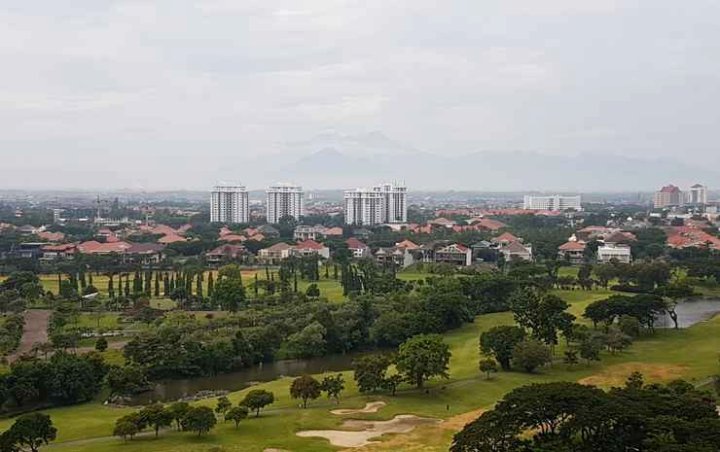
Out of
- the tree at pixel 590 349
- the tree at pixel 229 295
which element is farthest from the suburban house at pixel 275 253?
the tree at pixel 590 349

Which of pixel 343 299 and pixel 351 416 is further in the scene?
pixel 343 299

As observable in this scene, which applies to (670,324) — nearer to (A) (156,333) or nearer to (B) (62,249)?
(A) (156,333)

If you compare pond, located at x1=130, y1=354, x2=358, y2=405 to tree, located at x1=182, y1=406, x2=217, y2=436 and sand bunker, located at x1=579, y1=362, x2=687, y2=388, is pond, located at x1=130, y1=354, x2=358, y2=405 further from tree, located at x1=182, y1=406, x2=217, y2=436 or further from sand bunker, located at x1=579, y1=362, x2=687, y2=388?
sand bunker, located at x1=579, y1=362, x2=687, y2=388

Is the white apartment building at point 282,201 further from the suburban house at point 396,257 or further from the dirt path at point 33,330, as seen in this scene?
the dirt path at point 33,330

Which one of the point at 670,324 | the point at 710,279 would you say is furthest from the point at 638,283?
the point at 670,324

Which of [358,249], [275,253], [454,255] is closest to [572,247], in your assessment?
[454,255]

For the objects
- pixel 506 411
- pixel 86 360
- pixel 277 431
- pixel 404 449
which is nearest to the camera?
pixel 506 411

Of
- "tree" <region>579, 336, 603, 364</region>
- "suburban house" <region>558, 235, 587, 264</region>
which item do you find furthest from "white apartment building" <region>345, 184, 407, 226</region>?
"tree" <region>579, 336, 603, 364</region>

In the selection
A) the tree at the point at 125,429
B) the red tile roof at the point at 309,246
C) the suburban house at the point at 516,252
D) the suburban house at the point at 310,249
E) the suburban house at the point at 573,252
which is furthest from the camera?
the red tile roof at the point at 309,246
